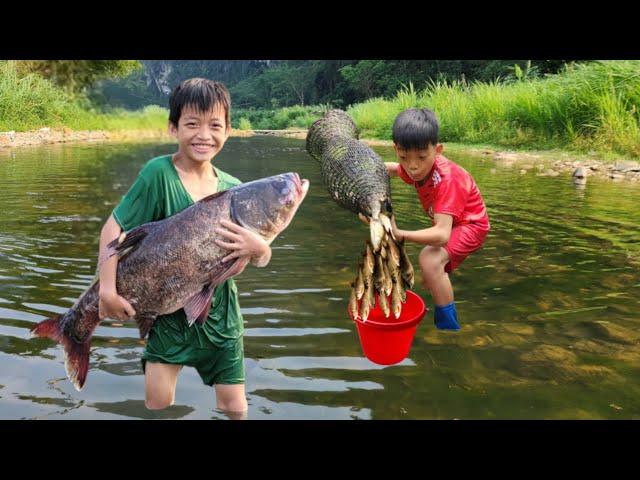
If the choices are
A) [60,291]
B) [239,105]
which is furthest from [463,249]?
[239,105]

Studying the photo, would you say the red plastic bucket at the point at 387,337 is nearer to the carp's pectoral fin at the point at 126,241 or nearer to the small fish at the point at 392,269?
the small fish at the point at 392,269

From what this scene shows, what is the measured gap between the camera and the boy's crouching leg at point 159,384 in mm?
3391

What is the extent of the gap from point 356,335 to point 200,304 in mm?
1934

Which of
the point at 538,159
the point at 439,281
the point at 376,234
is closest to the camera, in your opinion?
the point at 376,234

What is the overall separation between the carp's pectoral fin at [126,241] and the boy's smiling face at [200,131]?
1.40 ft

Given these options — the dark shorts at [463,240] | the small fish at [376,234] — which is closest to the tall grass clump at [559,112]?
the dark shorts at [463,240]

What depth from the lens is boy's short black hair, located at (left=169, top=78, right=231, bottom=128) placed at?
3.12 meters

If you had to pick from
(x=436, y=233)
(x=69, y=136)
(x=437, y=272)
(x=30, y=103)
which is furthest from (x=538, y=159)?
(x=30, y=103)

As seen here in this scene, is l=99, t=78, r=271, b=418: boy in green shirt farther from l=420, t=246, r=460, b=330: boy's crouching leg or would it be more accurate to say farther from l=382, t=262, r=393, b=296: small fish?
l=420, t=246, r=460, b=330: boy's crouching leg

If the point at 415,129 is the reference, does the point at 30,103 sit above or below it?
below

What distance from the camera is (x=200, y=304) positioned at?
10.3ft

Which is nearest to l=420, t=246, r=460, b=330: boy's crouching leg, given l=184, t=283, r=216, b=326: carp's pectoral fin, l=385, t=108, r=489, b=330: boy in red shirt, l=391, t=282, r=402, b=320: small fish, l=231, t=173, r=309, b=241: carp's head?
l=385, t=108, r=489, b=330: boy in red shirt

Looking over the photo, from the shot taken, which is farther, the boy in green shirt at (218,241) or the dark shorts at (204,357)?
the dark shorts at (204,357)

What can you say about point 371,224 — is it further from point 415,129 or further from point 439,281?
point 439,281
